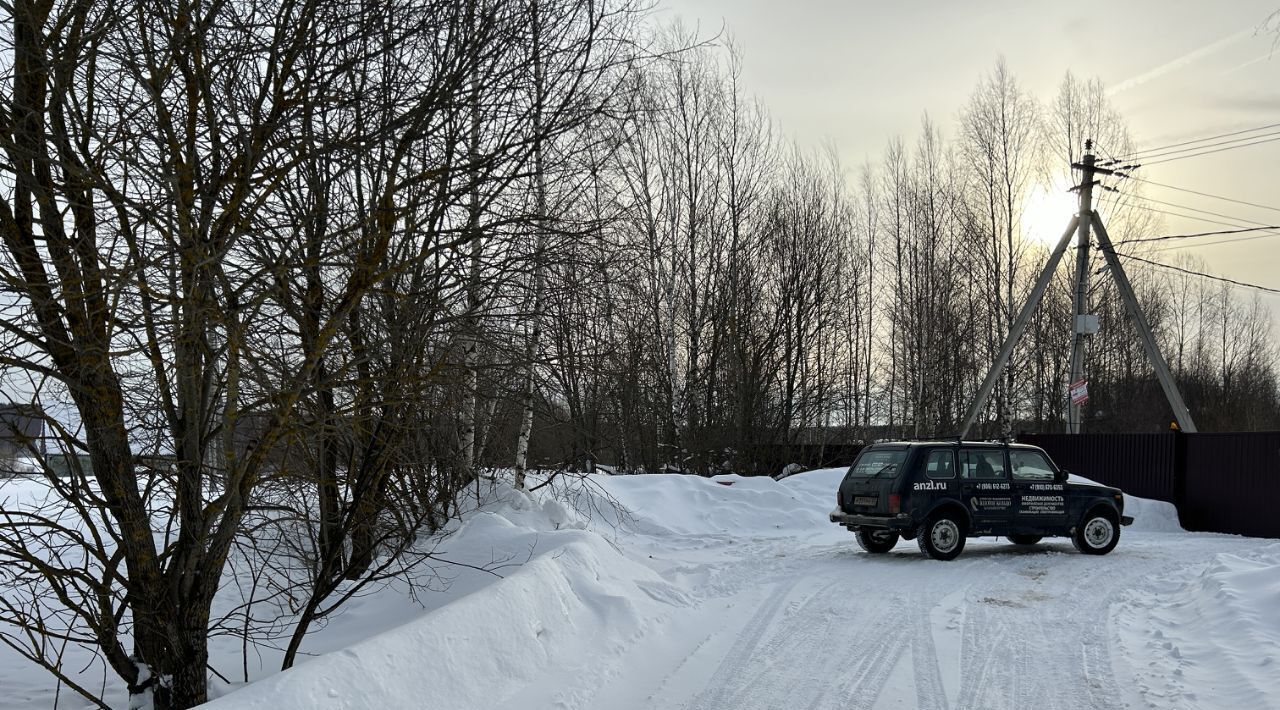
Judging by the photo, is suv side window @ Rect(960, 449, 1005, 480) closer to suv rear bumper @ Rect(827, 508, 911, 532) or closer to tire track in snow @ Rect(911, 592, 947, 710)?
suv rear bumper @ Rect(827, 508, 911, 532)

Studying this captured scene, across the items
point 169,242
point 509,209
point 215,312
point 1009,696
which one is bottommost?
point 1009,696

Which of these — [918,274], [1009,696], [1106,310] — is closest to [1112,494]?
[1009,696]

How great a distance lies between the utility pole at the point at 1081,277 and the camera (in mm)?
23297

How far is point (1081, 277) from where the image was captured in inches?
935

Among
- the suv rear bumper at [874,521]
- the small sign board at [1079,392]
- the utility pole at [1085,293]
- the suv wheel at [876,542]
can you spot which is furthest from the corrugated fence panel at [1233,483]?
the suv rear bumper at [874,521]

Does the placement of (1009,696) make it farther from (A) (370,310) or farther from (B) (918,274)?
(B) (918,274)

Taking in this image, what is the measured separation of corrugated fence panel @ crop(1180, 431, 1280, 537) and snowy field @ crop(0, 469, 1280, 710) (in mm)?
4879

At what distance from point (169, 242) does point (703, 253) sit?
24.2 metres

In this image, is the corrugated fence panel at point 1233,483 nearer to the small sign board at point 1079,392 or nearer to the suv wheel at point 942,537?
the small sign board at point 1079,392

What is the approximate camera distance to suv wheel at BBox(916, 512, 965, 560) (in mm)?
12898

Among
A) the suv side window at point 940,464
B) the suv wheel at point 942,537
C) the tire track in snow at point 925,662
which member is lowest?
the tire track in snow at point 925,662

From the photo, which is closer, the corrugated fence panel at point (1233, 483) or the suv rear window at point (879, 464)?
the suv rear window at point (879, 464)

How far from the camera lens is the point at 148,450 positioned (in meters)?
5.79

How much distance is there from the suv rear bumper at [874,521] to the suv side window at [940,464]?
0.80 m
